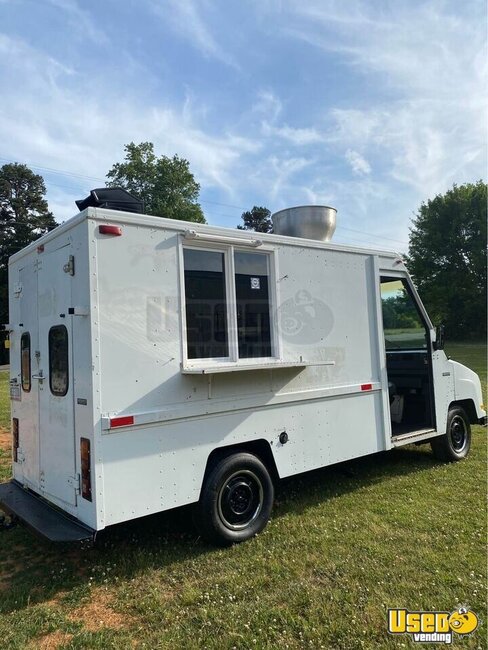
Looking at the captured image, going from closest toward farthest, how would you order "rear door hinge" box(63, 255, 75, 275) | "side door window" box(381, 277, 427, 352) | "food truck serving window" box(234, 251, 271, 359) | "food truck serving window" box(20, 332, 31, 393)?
"rear door hinge" box(63, 255, 75, 275)
"food truck serving window" box(234, 251, 271, 359)
"food truck serving window" box(20, 332, 31, 393)
"side door window" box(381, 277, 427, 352)

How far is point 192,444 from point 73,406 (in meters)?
0.96

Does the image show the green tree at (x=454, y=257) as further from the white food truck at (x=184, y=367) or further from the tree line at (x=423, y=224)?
the white food truck at (x=184, y=367)

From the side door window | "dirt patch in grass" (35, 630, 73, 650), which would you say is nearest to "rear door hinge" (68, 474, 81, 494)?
"dirt patch in grass" (35, 630, 73, 650)

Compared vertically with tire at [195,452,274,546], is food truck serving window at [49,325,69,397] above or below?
above

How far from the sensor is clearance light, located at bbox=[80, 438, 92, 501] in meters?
3.37

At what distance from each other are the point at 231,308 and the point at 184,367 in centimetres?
68

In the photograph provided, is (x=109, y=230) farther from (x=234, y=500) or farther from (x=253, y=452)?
(x=234, y=500)

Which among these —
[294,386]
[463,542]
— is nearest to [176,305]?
[294,386]

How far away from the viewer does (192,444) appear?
3.76 m

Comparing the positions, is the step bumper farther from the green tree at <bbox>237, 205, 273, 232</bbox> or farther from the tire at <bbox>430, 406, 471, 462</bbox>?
the green tree at <bbox>237, 205, 273, 232</bbox>

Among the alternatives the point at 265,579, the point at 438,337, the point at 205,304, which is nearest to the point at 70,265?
the point at 205,304

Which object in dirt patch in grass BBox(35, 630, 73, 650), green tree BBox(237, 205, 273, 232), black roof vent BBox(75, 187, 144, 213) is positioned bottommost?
dirt patch in grass BBox(35, 630, 73, 650)

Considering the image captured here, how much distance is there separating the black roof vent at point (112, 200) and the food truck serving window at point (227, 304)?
23.1 inches

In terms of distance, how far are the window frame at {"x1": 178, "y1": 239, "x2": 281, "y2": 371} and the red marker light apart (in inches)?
21.0
